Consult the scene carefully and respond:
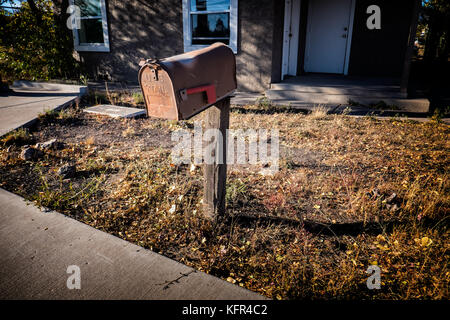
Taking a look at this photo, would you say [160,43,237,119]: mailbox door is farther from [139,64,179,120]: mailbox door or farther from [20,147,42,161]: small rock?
[20,147,42,161]: small rock

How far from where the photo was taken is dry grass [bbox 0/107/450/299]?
2113 millimetres

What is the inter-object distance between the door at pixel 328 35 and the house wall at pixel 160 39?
296 centimetres

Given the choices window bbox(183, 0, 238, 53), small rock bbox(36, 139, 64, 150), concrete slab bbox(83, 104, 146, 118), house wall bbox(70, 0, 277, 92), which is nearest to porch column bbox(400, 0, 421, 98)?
house wall bbox(70, 0, 277, 92)

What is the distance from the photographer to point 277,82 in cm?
786

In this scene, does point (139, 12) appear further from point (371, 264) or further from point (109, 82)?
point (371, 264)

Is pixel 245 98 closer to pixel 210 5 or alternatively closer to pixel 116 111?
pixel 210 5

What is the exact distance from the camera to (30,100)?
6891 mm

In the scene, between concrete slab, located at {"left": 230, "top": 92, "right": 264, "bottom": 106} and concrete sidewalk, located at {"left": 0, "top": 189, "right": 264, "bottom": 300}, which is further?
concrete slab, located at {"left": 230, "top": 92, "right": 264, "bottom": 106}

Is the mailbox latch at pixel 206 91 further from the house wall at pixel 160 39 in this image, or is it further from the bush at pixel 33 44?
the bush at pixel 33 44

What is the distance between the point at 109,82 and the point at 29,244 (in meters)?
8.32

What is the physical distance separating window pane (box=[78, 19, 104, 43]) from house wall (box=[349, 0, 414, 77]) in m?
8.45

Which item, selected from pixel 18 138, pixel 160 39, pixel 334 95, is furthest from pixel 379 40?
pixel 18 138

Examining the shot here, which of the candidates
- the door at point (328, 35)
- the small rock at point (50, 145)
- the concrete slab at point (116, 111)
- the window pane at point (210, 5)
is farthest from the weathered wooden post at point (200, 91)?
the door at point (328, 35)
